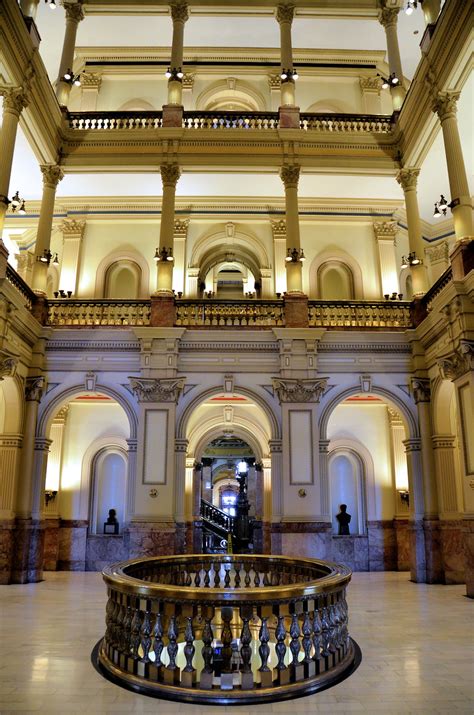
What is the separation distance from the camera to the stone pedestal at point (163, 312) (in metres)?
13.2

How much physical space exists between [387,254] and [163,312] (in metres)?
7.51

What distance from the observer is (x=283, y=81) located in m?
Result: 14.8

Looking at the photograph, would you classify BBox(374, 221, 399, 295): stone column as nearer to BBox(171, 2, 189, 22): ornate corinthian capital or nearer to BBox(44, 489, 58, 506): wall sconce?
BBox(171, 2, 189, 22): ornate corinthian capital

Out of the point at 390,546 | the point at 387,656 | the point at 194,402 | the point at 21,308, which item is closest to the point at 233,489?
the point at 390,546

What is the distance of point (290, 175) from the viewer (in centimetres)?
1430

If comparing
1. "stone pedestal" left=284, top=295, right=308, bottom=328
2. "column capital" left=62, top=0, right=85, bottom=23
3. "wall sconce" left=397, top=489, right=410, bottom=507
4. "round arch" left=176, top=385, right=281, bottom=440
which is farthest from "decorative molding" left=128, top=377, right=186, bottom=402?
"column capital" left=62, top=0, right=85, bottom=23

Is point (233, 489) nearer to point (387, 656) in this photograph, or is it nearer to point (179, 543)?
point (179, 543)

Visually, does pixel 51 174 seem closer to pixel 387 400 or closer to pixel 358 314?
pixel 358 314

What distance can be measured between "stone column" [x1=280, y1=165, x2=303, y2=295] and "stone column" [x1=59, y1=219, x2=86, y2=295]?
6.52m

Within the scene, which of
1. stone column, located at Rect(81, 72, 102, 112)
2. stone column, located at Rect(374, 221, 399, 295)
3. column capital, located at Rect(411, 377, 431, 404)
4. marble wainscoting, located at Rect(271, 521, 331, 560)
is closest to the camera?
marble wainscoting, located at Rect(271, 521, 331, 560)

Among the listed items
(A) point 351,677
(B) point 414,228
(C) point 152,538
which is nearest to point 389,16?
(B) point 414,228

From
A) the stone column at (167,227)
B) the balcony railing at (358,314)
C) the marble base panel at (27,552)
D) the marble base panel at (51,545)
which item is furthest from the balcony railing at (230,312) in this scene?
the marble base panel at (51,545)

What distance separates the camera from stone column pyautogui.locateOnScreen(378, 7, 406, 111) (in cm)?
1493

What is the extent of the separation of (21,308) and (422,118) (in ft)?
33.3
